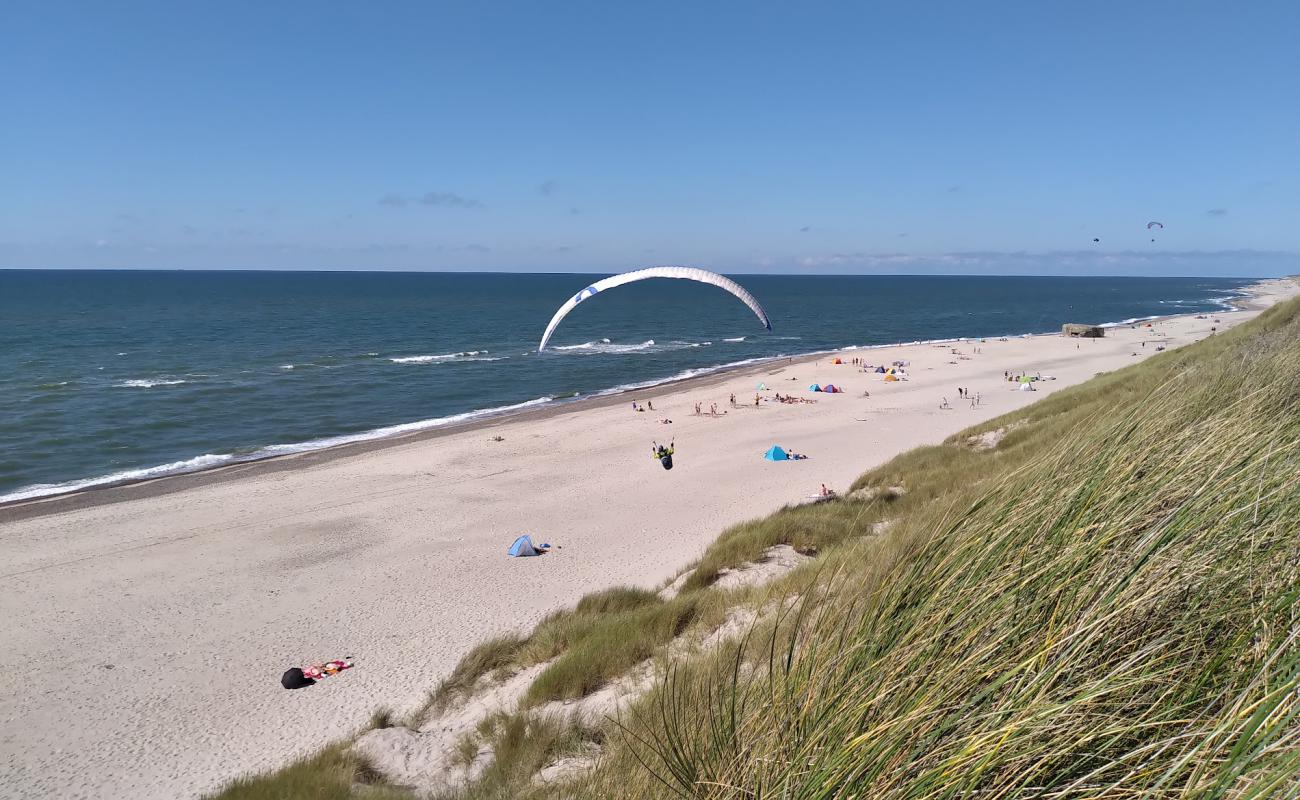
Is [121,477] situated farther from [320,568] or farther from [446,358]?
[446,358]

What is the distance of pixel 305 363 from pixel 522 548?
39475 mm

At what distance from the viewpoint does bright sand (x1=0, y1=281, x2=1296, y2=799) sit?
10078 millimetres

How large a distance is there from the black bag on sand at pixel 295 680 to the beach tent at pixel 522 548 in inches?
221

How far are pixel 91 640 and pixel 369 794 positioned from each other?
9.70 meters

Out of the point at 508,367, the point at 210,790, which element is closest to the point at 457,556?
the point at 210,790

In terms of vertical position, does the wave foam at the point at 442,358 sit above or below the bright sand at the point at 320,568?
above

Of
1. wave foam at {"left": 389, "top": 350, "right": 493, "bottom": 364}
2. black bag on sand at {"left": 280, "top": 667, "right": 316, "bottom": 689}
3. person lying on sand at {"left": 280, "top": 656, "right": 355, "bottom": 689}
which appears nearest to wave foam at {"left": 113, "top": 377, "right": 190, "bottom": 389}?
wave foam at {"left": 389, "top": 350, "right": 493, "bottom": 364}

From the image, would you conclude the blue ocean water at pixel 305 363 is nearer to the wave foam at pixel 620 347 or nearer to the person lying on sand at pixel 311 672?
the wave foam at pixel 620 347

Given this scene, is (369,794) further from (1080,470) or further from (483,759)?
(1080,470)

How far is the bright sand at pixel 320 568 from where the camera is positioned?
33.1 ft

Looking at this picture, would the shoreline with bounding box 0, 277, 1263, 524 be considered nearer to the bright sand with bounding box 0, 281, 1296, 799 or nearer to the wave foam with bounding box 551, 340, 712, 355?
the bright sand with bounding box 0, 281, 1296, 799

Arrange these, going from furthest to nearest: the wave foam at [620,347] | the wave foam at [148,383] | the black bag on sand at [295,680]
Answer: the wave foam at [620,347], the wave foam at [148,383], the black bag on sand at [295,680]

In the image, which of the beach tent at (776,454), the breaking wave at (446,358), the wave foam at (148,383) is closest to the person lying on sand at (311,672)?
the beach tent at (776,454)

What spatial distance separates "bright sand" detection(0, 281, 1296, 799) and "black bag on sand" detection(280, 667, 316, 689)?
0.22 m
